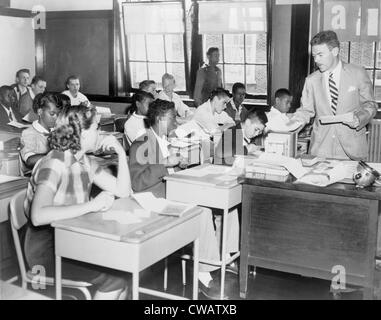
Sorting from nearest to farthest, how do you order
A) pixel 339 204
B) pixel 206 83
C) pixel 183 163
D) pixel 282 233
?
pixel 339 204 → pixel 282 233 → pixel 183 163 → pixel 206 83

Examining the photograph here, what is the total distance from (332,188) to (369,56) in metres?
4.47

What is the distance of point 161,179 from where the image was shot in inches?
118

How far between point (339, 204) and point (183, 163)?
116 centimetres

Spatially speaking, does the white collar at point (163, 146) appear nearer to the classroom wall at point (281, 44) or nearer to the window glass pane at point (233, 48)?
the classroom wall at point (281, 44)

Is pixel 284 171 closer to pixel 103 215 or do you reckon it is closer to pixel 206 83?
pixel 103 215

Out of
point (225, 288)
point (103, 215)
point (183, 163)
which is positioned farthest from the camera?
point (183, 163)

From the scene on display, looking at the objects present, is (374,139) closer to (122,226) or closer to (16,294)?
(122,226)

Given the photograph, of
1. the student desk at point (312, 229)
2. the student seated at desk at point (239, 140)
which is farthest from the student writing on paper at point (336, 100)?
the student desk at point (312, 229)

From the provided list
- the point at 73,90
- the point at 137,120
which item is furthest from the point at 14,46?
the point at 137,120

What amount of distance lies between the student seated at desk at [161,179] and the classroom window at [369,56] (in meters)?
4.06

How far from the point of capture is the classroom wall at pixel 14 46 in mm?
8344

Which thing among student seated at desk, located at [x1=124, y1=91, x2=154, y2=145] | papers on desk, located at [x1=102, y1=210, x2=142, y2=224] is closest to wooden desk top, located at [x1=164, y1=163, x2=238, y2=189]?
papers on desk, located at [x1=102, y1=210, x2=142, y2=224]

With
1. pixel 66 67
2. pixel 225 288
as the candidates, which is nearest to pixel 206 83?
pixel 66 67

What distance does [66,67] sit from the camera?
862 cm
